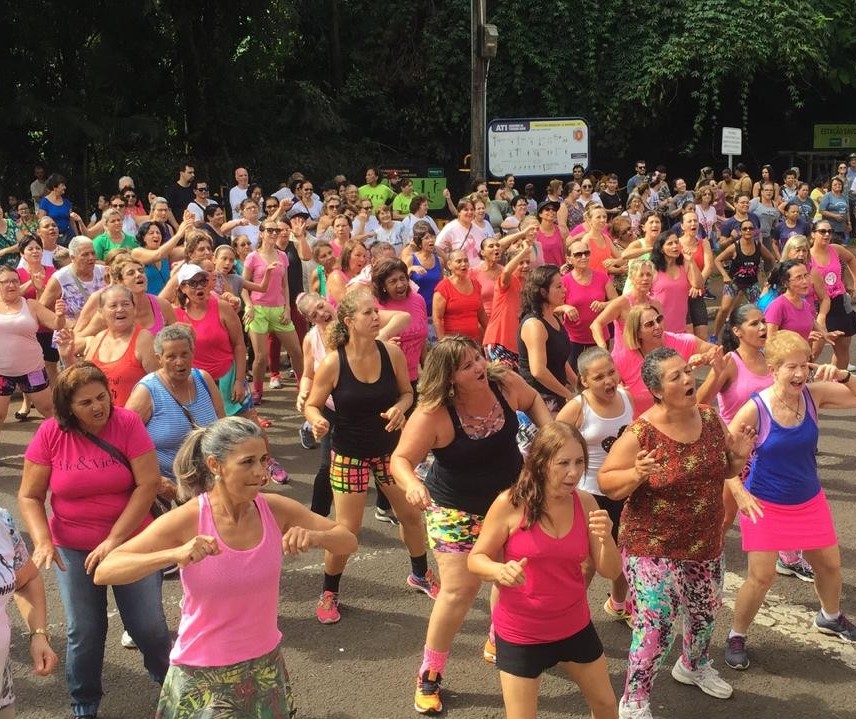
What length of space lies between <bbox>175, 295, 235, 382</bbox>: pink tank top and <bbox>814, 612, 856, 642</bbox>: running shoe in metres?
3.97

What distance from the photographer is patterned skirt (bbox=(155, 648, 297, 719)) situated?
356 cm

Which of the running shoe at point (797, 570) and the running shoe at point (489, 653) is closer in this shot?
the running shoe at point (489, 653)

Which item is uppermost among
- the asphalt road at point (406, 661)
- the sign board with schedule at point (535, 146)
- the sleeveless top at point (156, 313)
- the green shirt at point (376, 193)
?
the sign board with schedule at point (535, 146)

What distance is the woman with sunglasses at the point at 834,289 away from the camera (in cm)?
987

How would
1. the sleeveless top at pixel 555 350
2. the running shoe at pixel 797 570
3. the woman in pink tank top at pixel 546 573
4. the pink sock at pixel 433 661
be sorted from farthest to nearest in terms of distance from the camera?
the sleeveless top at pixel 555 350, the running shoe at pixel 797 570, the pink sock at pixel 433 661, the woman in pink tank top at pixel 546 573

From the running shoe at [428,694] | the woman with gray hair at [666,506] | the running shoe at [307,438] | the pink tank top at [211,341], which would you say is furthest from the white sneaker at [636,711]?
the running shoe at [307,438]

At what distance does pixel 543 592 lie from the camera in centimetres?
396

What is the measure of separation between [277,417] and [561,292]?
163 inches

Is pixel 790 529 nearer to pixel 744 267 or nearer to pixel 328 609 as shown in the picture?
pixel 328 609

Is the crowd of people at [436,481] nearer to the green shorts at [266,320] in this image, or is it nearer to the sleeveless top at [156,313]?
the sleeveless top at [156,313]

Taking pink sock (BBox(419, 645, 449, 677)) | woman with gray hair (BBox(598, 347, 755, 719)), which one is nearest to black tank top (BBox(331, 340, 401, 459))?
pink sock (BBox(419, 645, 449, 677))

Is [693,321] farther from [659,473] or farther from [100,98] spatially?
[100,98]

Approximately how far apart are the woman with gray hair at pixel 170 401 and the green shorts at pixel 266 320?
15.2 ft

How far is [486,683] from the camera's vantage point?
507 cm
